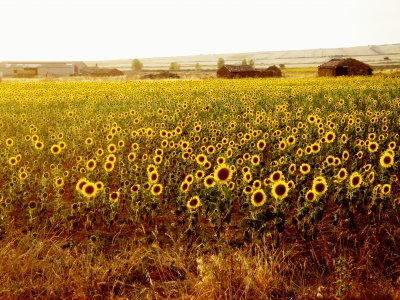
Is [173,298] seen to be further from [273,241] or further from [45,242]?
[45,242]

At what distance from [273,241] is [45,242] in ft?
9.52

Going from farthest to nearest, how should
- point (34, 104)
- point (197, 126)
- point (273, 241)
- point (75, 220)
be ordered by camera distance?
point (34, 104) → point (197, 126) → point (75, 220) → point (273, 241)

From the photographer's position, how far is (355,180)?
5.62 m

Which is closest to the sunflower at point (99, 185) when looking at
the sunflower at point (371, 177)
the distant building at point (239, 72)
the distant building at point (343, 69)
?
the sunflower at point (371, 177)

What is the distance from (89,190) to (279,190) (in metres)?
2.65

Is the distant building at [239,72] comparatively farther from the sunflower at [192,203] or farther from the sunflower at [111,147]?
the sunflower at [192,203]

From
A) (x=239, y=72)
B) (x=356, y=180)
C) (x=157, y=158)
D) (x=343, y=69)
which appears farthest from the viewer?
(x=239, y=72)

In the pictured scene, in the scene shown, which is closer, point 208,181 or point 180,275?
point 180,275

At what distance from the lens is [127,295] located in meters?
4.25

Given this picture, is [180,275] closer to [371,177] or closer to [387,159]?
[371,177]

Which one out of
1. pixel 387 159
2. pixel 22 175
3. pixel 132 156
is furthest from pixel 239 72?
pixel 22 175

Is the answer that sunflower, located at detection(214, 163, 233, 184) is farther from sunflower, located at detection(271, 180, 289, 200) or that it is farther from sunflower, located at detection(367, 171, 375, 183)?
sunflower, located at detection(367, 171, 375, 183)

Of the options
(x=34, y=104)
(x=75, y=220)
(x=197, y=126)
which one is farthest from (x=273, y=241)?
(x=34, y=104)

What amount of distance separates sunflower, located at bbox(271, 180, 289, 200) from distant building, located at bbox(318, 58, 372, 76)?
55220mm
